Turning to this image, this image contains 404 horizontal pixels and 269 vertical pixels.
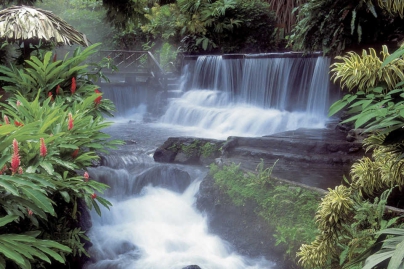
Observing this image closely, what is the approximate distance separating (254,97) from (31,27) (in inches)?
320

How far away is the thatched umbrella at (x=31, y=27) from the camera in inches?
193

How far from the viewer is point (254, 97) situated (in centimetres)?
1210

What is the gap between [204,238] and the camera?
5.71 metres

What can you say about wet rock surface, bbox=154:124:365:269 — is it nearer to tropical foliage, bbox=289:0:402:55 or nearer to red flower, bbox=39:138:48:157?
tropical foliage, bbox=289:0:402:55

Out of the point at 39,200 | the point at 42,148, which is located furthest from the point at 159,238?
the point at 39,200

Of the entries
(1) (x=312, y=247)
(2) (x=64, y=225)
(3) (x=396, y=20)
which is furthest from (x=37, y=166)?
(3) (x=396, y=20)

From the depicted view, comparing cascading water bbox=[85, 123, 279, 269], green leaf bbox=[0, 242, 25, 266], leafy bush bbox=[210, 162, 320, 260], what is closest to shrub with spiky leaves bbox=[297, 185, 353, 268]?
leafy bush bbox=[210, 162, 320, 260]

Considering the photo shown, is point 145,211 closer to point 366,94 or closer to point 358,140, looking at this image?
point 358,140

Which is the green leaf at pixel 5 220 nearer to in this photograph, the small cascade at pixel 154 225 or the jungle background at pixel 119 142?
the jungle background at pixel 119 142

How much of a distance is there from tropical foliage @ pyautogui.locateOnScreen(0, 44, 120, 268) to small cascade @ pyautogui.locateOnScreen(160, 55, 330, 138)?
5985mm

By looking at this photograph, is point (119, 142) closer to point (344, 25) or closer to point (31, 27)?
point (31, 27)

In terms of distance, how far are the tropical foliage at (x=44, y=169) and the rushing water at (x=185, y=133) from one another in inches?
56.6

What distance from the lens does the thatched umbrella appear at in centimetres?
489

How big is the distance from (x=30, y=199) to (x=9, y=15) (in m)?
3.36
